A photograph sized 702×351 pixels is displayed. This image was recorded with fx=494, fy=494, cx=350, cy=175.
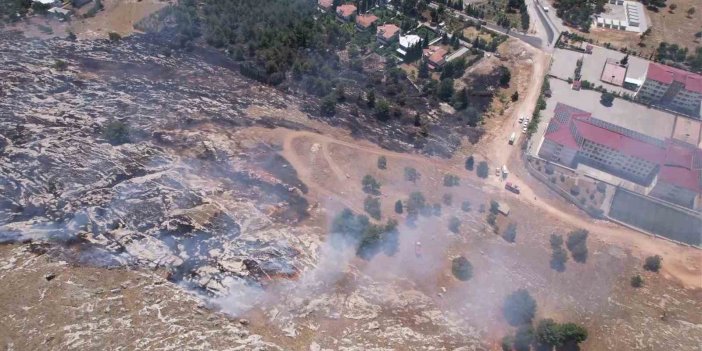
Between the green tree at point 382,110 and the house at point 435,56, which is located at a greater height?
the house at point 435,56

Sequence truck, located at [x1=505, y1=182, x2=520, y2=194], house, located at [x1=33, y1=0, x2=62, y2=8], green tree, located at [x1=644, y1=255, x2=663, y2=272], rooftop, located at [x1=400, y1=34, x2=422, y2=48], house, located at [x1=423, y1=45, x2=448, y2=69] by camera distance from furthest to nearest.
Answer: rooftop, located at [x1=400, y1=34, x2=422, y2=48]
house, located at [x1=33, y1=0, x2=62, y2=8]
house, located at [x1=423, y1=45, x2=448, y2=69]
truck, located at [x1=505, y1=182, x2=520, y2=194]
green tree, located at [x1=644, y1=255, x2=663, y2=272]

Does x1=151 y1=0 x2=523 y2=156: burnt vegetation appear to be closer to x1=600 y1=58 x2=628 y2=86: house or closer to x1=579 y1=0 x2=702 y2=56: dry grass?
x1=600 y1=58 x2=628 y2=86: house

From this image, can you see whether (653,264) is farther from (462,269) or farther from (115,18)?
(115,18)

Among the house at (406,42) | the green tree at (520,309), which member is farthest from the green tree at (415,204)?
the house at (406,42)

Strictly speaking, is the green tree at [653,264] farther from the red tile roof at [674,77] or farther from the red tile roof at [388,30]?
the red tile roof at [388,30]

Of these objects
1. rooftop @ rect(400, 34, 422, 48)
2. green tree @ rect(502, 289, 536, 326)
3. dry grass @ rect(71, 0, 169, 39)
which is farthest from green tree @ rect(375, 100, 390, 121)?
dry grass @ rect(71, 0, 169, 39)

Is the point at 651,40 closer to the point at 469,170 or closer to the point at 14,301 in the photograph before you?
Result: the point at 469,170
